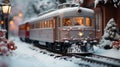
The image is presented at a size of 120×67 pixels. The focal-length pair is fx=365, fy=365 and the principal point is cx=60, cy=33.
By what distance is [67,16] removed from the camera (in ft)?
75.8

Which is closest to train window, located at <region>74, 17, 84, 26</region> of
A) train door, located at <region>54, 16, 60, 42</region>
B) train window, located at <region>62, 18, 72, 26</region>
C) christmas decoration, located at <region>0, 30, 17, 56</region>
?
train window, located at <region>62, 18, 72, 26</region>

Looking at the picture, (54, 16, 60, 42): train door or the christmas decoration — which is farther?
(54, 16, 60, 42): train door

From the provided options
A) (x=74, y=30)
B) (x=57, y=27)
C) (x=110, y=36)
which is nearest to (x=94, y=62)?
(x=74, y=30)

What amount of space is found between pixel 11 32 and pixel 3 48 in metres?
70.1

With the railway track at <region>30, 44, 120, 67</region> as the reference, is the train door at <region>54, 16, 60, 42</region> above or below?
above

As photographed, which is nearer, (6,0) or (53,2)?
(6,0)

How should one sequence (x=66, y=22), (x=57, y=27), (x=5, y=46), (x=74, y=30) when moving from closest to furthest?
(x=5, y=46) < (x=74, y=30) < (x=66, y=22) < (x=57, y=27)

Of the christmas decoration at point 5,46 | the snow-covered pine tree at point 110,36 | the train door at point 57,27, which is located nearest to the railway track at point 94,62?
the train door at point 57,27

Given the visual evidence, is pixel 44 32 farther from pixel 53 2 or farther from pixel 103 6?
pixel 53 2

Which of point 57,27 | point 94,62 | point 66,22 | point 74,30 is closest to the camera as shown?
point 94,62

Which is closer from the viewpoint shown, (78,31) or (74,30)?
(74,30)

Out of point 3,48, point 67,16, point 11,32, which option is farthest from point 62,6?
point 11,32

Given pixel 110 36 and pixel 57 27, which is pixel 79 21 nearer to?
pixel 57 27

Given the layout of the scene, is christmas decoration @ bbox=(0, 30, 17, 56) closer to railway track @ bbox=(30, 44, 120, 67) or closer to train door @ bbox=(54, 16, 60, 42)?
railway track @ bbox=(30, 44, 120, 67)
